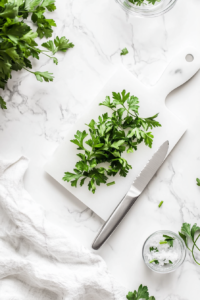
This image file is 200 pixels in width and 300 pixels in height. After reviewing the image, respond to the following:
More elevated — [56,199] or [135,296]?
[56,199]

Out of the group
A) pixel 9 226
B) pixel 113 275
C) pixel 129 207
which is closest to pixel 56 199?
pixel 9 226

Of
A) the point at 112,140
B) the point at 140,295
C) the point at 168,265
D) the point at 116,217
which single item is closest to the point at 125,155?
the point at 112,140

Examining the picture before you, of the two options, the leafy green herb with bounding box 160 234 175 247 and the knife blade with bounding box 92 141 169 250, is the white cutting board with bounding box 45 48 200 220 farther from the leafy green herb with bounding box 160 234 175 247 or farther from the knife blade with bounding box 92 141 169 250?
the leafy green herb with bounding box 160 234 175 247

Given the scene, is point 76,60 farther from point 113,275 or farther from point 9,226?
point 113,275

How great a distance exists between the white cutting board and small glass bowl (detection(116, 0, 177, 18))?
29 centimetres

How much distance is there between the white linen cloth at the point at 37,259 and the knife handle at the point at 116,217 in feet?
0.28

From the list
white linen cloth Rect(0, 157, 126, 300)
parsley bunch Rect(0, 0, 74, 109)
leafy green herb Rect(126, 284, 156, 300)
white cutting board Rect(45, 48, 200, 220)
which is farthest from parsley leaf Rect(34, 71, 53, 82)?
leafy green herb Rect(126, 284, 156, 300)

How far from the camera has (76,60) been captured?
1549 millimetres

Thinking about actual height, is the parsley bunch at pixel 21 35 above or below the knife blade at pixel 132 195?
above

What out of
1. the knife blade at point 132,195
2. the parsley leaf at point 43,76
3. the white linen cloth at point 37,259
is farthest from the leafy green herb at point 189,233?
the parsley leaf at point 43,76

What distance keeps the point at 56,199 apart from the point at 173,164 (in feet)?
2.00

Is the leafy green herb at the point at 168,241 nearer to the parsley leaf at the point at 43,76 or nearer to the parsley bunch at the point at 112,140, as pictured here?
the parsley bunch at the point at 112,140

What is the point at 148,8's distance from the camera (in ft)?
5.07

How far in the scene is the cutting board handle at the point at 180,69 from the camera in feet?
4.83
